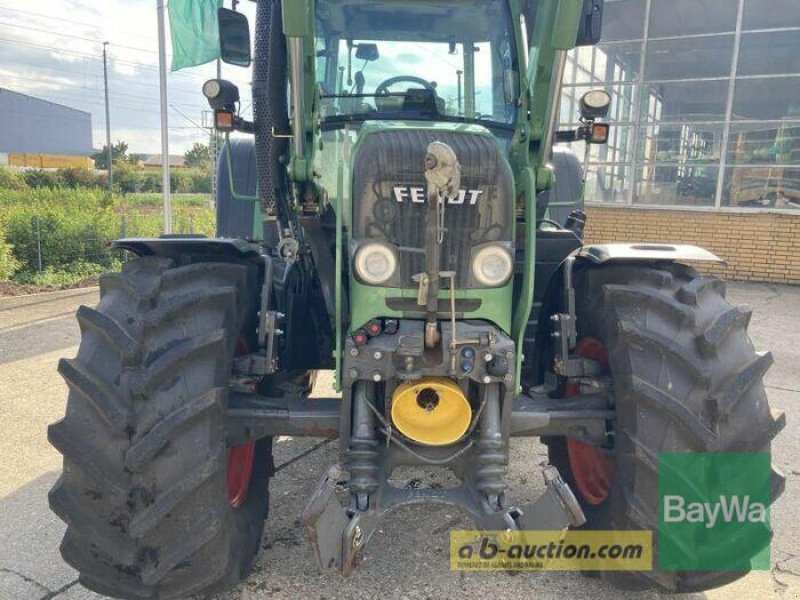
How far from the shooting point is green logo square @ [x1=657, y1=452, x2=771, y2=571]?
8.09ft

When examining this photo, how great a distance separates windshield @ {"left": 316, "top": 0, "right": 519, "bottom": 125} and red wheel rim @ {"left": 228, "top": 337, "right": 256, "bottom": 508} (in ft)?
4.74

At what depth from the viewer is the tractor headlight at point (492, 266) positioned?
2467 mm

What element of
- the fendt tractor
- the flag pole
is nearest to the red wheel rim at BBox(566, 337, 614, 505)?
the fendt tractor

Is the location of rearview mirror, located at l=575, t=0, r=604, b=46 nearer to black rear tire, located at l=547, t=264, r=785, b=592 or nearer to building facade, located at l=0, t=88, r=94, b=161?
black rear tire, located at l=547, t=264, r=785, b=592

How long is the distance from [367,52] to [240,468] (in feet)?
7.27

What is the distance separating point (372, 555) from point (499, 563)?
73cm

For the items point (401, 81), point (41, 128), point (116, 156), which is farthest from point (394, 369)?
point (41, 128)

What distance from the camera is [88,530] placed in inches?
93.4

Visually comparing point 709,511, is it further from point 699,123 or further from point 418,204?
point 699,123

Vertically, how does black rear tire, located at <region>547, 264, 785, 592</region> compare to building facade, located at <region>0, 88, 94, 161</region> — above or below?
below

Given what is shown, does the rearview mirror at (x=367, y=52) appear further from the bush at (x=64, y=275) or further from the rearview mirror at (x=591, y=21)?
the bush at (x=64, y=275)

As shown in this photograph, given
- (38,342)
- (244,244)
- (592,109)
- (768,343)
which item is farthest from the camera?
(768,343)

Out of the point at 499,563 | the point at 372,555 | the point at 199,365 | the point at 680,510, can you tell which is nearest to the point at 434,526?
the point at 372,555

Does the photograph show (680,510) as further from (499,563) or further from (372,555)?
(372,555)
